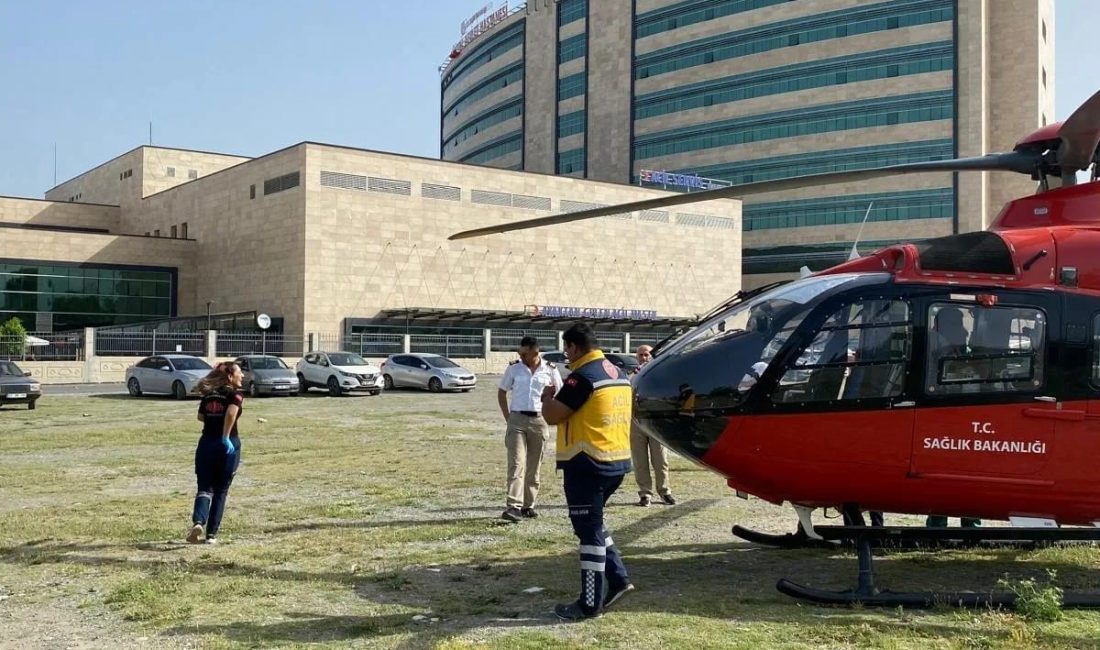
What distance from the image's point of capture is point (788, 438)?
21.7ft

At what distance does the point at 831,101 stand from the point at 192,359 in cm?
5052

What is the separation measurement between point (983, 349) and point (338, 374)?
24883 millimetres

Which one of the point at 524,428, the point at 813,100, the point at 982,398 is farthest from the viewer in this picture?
the point at 813,100

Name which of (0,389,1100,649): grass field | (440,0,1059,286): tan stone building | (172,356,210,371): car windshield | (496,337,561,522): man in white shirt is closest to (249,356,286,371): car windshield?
(172,356,210,371): car windshield

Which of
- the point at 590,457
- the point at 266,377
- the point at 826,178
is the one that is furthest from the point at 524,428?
the point at 266,377

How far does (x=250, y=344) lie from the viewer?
39688 mm

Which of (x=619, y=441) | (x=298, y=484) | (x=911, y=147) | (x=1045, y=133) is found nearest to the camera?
(x=619, y=441)

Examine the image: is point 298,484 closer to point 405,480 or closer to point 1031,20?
point 405,480

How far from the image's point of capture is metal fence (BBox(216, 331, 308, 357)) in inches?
1534

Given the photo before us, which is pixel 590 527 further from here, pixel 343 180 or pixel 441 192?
pixel 441 192

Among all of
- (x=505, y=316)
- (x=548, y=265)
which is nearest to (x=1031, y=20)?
(x=548, y=265)

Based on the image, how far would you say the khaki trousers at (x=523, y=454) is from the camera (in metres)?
9.26

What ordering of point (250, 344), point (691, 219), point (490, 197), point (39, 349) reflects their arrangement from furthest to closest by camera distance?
1. point (691, 219)
2. point (490, 197)
3. point (250, 344)
4. point (39, 349)

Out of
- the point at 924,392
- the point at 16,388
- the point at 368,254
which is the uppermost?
the point at 368,254
